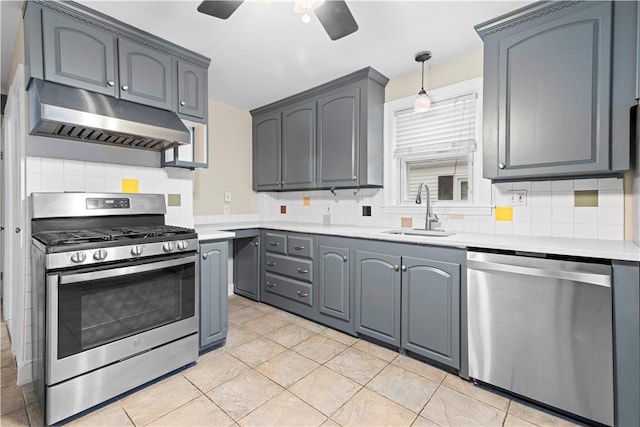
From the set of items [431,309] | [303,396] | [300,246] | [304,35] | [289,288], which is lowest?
[303,396]

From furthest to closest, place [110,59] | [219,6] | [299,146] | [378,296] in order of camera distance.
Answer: [299,146] → [378,296] → [110,59] → [219,6]

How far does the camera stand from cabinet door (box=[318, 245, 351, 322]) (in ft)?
8.36

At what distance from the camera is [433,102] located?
2.67 m

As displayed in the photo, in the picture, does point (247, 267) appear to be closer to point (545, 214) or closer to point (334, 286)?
point (334, 286)

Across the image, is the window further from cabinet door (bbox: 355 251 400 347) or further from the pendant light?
cabinet door (bbox: 355 251 400 347)

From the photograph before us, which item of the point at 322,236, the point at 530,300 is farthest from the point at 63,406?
the point at 530,300

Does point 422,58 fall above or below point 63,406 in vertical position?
above

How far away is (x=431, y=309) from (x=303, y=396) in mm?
988

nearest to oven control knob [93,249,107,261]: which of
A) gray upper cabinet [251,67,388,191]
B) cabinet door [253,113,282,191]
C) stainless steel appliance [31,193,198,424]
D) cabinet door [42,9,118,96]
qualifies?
stainless steel appliance [31,193,198,424]

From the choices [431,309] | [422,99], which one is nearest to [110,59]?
[422,99]

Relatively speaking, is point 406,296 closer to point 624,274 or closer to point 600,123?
point 624,274

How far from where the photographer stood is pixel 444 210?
2.63 metres

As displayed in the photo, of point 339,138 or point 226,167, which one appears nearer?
point 339,138

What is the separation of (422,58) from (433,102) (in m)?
0.38
